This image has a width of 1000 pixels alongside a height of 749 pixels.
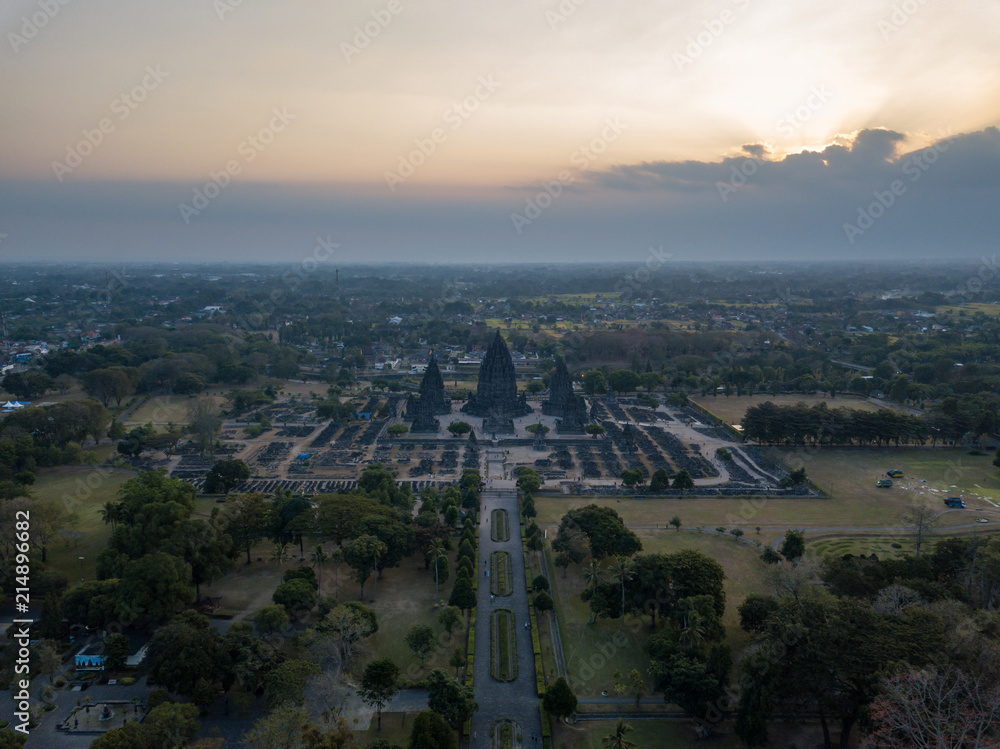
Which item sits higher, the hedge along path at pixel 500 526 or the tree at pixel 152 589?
the tree at pixel 152 589

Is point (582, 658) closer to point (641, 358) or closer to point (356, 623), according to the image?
point (356, 623)

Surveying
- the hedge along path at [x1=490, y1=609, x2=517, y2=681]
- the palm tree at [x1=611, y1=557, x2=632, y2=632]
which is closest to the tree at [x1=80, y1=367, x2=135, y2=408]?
the hedge along path at [x1=490, y1=609, x2=517, y2=681]

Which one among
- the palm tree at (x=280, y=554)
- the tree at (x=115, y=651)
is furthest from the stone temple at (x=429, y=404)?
the tree at (x=115, y=651)

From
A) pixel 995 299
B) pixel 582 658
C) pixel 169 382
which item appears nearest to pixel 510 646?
pixel 582 658

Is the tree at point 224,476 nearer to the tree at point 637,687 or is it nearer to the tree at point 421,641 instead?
the tree at point 421,641

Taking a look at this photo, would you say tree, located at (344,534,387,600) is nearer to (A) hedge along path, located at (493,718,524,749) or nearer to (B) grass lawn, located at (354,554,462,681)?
(B) grass lawn, located at (354,554,462,681)

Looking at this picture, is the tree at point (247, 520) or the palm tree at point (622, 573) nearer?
the palm tree at point (622, 573)
